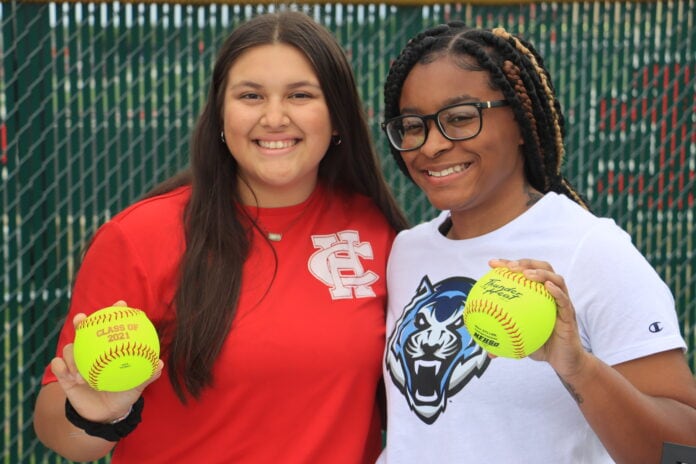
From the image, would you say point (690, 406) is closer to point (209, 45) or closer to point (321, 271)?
point (321, 271)

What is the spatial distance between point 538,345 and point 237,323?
0.98 metres

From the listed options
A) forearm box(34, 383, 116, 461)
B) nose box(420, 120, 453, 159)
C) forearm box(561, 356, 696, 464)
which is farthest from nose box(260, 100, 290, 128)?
forearm box(561, 356, 696, 464)

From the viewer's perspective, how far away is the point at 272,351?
2.57 metres

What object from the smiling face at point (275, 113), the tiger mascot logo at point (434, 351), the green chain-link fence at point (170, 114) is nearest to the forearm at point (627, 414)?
the tiger mascot logo at point (434, 351)

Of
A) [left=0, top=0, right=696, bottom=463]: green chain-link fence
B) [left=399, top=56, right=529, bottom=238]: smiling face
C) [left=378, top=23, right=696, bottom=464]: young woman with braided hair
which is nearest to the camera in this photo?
[left=378, top=23, right=696, bottom=464]: young woman with braided hair

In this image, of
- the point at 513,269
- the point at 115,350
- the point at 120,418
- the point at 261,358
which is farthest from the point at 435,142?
the point at 120,418

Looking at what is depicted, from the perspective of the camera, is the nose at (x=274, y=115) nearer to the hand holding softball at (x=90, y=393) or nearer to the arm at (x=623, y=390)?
the hand holding softball at (x=90, y=393)

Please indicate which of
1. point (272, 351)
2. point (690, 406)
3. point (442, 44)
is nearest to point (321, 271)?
point (272, 351)

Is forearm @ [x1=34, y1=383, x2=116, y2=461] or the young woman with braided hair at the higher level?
the young woman with braided hair

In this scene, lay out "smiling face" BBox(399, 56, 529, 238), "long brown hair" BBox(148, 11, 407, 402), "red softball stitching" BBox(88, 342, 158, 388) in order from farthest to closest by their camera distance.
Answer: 1. "long brown hair" BBox(148, 11, 407, 402)
2. "smiling face" BBox(399, 56, 529, 238)
3. "red softball stitching" BBox(88, 342, 158, 388)

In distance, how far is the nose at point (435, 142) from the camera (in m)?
2.38

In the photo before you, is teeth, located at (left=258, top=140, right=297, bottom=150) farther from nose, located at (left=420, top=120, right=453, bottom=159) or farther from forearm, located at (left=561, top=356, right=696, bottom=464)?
forearm, located at (left=561, top=356, right=696, bottom=464)

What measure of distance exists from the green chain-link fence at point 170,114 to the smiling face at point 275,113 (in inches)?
78.0

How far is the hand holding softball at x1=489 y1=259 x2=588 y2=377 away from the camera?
6.33 ft
